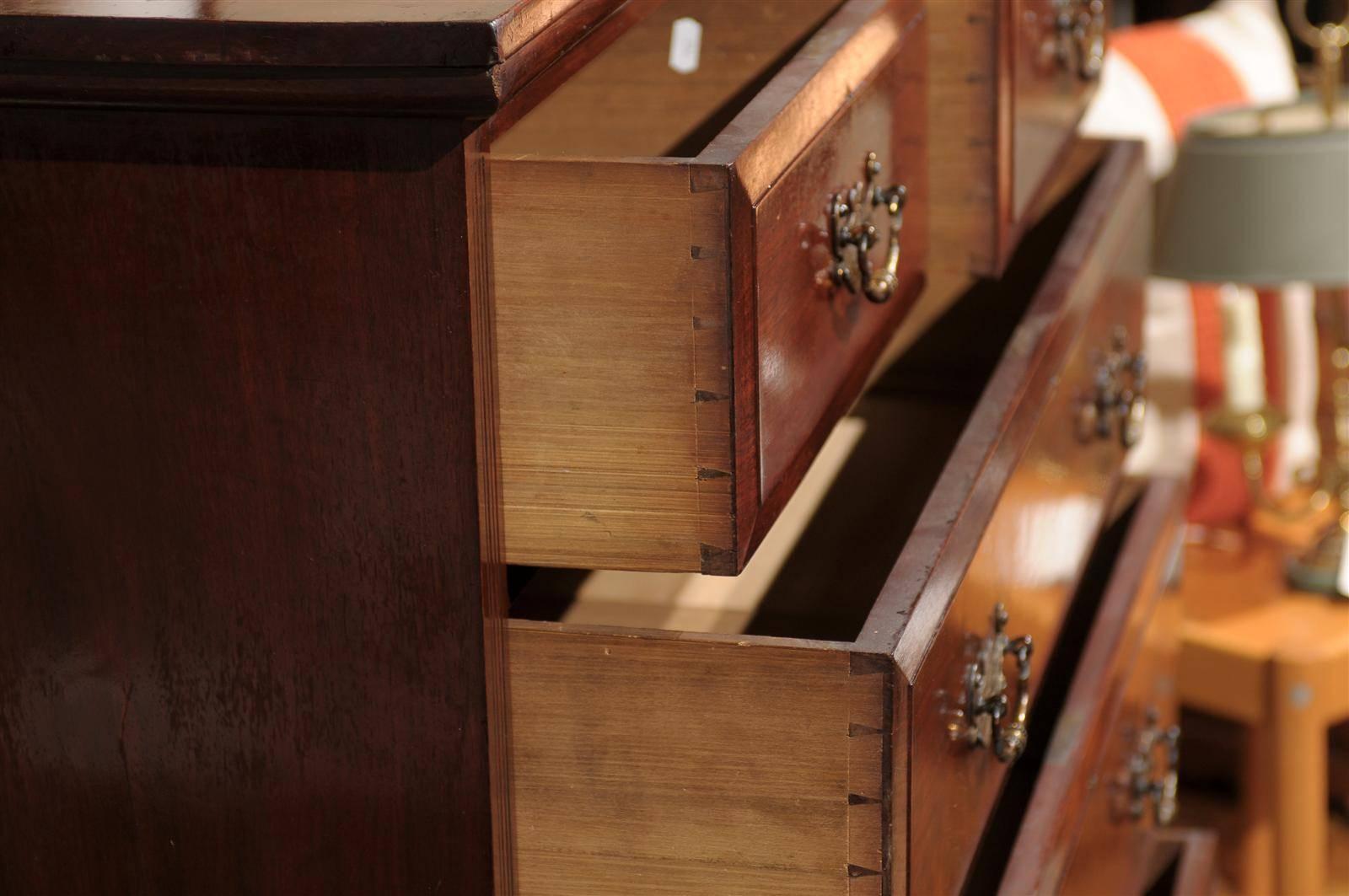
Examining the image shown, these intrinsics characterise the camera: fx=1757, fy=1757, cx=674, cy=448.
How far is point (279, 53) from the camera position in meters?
0.52


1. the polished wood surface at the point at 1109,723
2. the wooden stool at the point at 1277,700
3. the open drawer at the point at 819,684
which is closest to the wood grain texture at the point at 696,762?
the open drawer at the point at 819,684

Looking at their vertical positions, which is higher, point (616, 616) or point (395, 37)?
point (395, 37)

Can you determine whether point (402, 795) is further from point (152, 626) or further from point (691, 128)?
point (691, 128)

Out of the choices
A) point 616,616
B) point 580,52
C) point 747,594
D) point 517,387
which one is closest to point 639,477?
point 517,387

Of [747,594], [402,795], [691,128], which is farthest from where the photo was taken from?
[747,594]

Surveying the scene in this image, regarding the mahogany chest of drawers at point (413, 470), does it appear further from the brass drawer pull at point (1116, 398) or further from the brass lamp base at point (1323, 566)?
the brass lamp base at point (1323, 566)

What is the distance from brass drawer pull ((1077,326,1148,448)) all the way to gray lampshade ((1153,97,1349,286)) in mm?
423

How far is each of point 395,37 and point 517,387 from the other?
0.12 m

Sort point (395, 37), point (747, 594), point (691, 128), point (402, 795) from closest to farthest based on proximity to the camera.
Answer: point (395, 37)
point (402, 795)
point (691, 128)
point (747, 594)

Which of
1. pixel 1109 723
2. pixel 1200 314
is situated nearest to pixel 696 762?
pixel 1109 723

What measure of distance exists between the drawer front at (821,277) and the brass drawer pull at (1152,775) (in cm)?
47

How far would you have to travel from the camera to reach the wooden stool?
5.34ft

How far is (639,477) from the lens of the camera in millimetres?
585

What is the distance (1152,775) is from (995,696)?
0.53 meters
